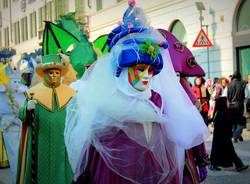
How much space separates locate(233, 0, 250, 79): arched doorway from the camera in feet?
48.1

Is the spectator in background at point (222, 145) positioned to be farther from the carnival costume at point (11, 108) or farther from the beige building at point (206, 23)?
the carnival costume at point (11, 108)

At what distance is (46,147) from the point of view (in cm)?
529

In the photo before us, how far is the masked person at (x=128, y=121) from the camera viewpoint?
3424mm

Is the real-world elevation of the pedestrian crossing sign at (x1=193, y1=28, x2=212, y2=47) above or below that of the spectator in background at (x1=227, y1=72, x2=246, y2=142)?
above

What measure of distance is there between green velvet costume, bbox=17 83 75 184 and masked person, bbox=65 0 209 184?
1.56m

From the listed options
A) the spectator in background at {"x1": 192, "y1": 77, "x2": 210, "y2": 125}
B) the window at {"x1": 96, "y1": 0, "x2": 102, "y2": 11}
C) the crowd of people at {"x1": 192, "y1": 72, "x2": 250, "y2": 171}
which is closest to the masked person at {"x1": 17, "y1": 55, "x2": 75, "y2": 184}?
the crowd of people at {"x1": 192, "y1": 72, "x2": 250, "y2": 171}

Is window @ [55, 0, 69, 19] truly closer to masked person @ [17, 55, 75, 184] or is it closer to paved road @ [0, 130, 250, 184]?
paved road @ [0, 130, 250, 184]

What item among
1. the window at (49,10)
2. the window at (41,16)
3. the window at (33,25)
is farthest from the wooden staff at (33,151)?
the window at (33,25)

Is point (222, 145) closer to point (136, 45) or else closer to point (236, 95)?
point (236, 95)

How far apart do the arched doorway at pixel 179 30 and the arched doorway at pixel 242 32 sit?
253cm

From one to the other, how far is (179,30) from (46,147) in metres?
13.0

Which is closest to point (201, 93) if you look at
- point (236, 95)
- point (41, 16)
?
point (236, 95)

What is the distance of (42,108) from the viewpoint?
5.33 metres

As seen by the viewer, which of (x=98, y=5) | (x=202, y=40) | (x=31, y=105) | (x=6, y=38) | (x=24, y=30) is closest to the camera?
(x=31, y=105)
